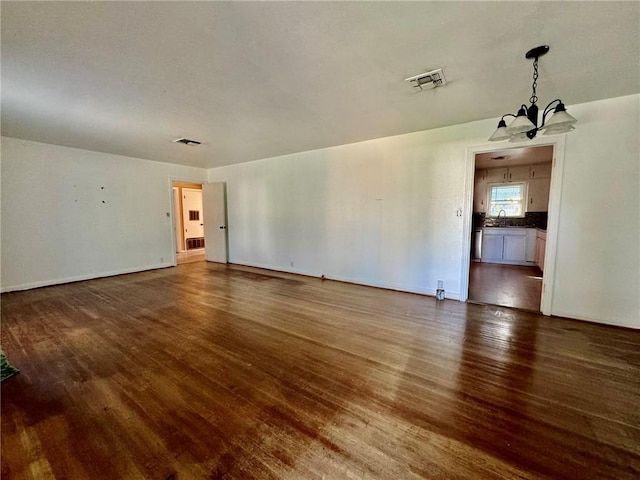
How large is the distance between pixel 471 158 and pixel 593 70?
1385 millimetres

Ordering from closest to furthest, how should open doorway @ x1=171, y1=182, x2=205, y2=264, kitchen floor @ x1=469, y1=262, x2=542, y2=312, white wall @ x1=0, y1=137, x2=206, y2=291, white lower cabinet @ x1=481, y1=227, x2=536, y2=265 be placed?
kitchen floor @ x1=469, y1=262, x2=542, y2=312 → white wall @ x1=0, y1=137, x2=206, y2=291 → white lower cabinet @ x1=481, y1=227, x2=536, y2=265 → open doorway @ x1=171, y1=182, x2=205, y2=264

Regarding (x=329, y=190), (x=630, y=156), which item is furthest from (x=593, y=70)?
(x=329, y=190)

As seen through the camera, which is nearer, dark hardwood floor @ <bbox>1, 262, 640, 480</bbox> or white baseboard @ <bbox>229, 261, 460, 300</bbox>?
dark hardwood floor @ <bbox>1, 262, 640, 480</bbox>

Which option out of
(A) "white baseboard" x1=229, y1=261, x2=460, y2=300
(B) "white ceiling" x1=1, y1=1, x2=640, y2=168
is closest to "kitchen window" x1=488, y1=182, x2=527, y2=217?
(B) "white ceiling" x1=1, y1=1, x2=640, y2=168

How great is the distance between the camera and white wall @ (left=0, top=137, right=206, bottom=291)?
4227mm

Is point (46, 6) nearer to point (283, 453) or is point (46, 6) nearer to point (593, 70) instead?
point (283, 453)

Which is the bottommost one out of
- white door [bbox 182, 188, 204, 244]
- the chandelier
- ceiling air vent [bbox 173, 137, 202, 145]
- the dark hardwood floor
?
the dark hardwood floor

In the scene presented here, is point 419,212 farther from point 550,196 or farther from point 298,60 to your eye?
point 298,60

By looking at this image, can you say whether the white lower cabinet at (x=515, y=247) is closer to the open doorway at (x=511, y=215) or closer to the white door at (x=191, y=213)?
the open doorway at (x=511, y=215)

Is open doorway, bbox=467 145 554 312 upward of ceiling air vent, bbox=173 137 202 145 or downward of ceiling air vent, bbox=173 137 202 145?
downward

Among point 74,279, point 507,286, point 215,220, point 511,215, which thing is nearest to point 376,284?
point 507,286

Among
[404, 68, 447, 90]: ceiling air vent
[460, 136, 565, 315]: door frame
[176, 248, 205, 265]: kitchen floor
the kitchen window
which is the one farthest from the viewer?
[176, 248, 205, 265]: kitchen floor

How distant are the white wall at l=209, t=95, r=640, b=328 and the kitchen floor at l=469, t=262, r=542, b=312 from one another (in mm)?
502

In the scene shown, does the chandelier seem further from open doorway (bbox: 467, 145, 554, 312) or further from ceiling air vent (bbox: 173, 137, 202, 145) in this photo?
ceiling air vent (bbox: 173, 137, 202, 145)
